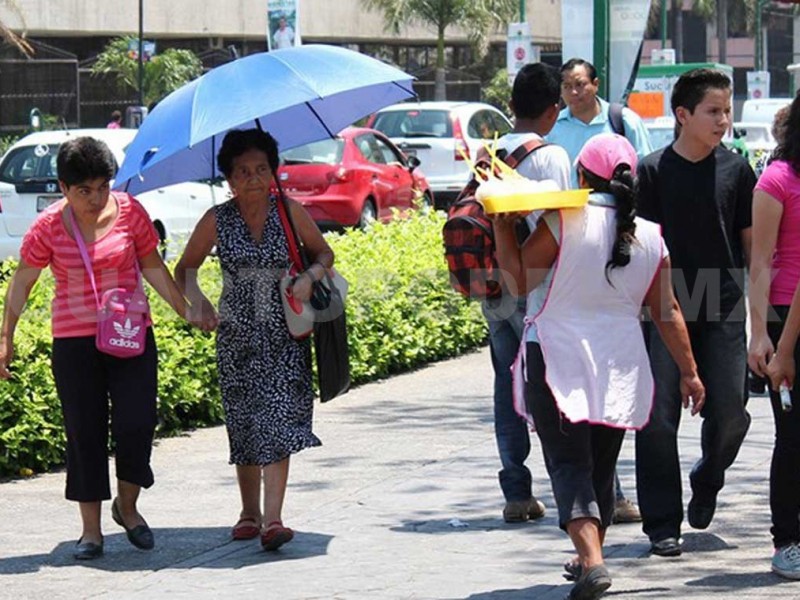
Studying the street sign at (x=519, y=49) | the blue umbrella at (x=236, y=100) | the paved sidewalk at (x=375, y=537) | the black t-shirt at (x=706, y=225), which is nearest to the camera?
the paved sidewalk at (x=375, y=537)

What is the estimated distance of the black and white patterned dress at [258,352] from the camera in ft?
22.6

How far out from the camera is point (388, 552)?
21.9 ft

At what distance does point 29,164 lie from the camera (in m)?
18.6

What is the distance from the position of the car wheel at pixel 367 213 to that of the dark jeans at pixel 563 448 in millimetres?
15364

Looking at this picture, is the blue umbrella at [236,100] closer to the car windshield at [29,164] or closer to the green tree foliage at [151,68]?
the car windshield at [29,164]

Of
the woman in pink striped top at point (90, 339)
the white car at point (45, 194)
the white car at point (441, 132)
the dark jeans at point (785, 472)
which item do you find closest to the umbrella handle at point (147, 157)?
the woman in pink striped top at point (90, 339)

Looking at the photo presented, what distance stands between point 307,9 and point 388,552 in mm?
44553

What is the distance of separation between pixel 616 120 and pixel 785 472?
2120mm

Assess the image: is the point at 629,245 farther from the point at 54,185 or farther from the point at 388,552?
the point at 54,185

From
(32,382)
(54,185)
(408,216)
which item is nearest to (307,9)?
(54,185)

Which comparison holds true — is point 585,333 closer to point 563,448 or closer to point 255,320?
point 563,448

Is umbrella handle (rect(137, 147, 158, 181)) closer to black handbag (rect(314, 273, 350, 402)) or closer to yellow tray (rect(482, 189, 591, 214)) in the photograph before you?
black handbag (rect(314, 273, 350, 402))

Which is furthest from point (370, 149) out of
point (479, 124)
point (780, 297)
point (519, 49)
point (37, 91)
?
point (37, 91)

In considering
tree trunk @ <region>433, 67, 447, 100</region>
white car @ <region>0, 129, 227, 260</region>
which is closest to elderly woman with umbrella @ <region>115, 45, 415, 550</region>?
white car @ <region>0, 129, 227, 260</region>
